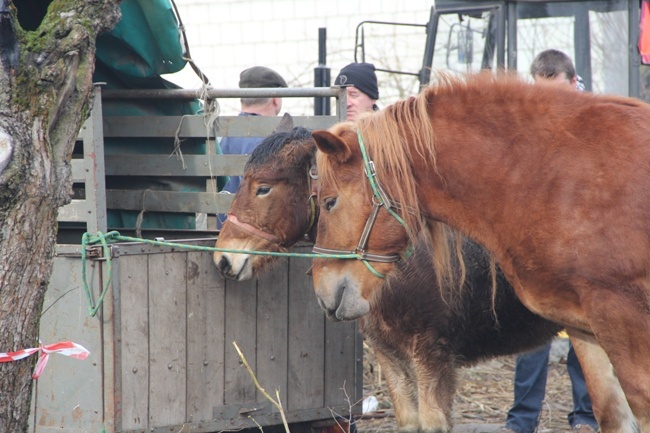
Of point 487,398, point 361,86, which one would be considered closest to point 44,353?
point 361,86

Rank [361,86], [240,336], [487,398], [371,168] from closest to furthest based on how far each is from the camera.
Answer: [371,168] < [240,336] < [361,86] < [487,398]

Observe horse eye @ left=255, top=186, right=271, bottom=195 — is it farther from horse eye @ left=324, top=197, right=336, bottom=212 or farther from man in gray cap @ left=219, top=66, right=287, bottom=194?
man in gray cap @ left=219, top=66, right=287, bottom=194

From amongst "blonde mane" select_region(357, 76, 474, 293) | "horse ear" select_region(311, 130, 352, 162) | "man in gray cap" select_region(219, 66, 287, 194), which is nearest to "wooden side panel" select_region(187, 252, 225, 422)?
"horse ear" select_region(311, 130, 352, 162)

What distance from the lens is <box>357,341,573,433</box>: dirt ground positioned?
6.16 m

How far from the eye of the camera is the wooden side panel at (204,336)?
15.3ft

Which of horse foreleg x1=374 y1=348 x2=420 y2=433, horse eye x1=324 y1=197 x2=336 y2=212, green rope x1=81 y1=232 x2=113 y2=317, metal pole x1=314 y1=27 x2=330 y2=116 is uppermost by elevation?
metal pole x1=314 y1=27 x2=330 y2=116

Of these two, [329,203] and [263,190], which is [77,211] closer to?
[263,190]

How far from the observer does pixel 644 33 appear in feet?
25.7

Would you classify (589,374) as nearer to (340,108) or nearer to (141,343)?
(340,108)

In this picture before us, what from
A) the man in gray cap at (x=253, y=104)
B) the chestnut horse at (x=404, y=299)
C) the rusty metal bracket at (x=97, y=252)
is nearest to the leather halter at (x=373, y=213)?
the chestnut horse at (x=404, y=299)

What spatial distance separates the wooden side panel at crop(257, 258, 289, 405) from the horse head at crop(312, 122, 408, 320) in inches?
39.8

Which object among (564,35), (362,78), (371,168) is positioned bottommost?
(371,168)

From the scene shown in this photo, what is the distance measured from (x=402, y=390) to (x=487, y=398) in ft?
7.41

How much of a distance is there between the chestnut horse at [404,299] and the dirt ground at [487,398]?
0.77 metres
